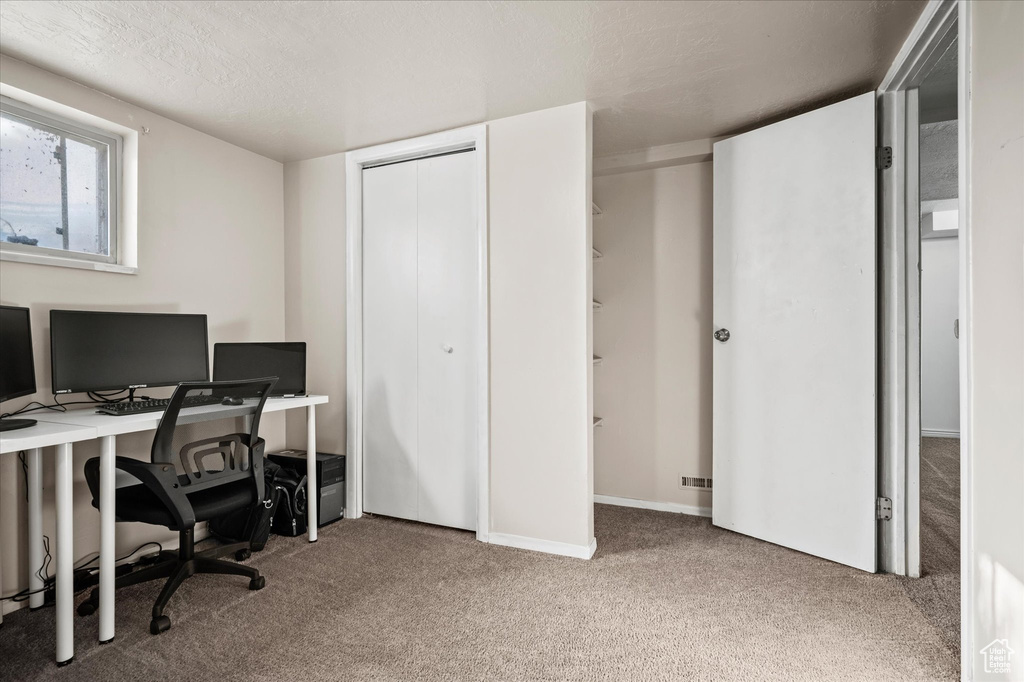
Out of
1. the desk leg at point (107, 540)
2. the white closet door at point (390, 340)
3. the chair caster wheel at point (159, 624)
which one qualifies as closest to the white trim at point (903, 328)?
the white closet door at point (390, 340)

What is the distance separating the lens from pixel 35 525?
7.12 ft

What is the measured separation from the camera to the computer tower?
122 inches

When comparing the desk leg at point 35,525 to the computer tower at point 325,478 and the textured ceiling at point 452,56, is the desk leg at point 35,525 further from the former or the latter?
the textured ceiling at point 452,56

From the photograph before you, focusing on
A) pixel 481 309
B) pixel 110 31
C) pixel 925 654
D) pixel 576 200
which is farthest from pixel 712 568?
pixel 110 31

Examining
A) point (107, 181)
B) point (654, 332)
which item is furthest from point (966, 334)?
point (107, 181)

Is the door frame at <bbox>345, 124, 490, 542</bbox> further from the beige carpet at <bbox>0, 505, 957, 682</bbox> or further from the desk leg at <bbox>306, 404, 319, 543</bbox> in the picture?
the beige carpet at <bbox>0, 505, 957, 682</bbox>

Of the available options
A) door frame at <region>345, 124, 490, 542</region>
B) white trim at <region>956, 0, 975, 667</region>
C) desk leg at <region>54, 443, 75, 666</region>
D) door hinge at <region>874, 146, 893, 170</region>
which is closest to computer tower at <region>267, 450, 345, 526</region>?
door frame at <region>345, 124, 490, 542</region>

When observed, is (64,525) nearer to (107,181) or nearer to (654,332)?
(107,181)

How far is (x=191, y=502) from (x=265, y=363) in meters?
1.02

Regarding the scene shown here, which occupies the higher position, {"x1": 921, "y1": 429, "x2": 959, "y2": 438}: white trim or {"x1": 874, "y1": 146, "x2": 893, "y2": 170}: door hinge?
{"x1": 874, "y1": 146, "x2": 893, "y2": 170}: door hinge

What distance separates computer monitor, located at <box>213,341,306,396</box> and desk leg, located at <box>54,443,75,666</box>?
1110mm

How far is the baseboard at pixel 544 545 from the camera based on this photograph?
8.77 ft

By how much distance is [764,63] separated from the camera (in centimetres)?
230

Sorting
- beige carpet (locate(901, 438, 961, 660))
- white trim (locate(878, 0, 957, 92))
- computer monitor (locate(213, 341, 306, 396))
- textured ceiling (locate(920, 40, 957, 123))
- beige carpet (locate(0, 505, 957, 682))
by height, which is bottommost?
beige carpet (locate(0, 505, 957, 682))
